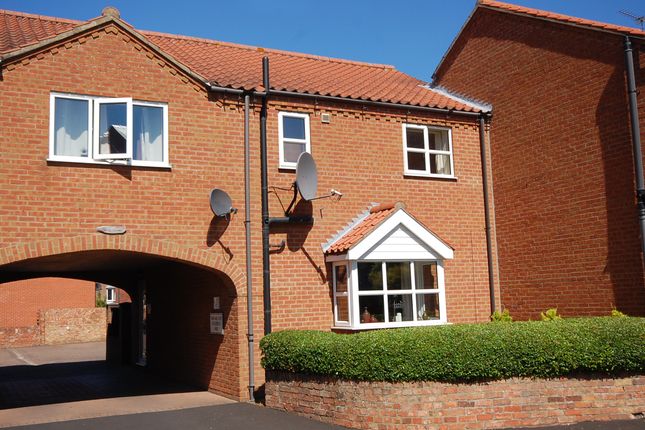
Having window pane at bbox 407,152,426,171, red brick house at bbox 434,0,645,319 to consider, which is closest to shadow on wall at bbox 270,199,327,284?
window pane at bbox 407,152,426,171

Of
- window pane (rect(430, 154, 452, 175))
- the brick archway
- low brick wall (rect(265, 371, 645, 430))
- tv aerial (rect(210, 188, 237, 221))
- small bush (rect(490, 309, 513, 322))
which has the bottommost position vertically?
low brick wall (rect(265, 371, 645, 430))

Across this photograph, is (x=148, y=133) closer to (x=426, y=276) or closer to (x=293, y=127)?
(x=293, y=127)

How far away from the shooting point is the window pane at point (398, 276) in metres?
14.2

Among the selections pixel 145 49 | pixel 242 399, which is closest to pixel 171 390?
pixel 242 399

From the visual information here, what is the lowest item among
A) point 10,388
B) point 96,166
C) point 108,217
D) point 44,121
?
point 10,388

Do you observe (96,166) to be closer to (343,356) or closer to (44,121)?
(44,121)

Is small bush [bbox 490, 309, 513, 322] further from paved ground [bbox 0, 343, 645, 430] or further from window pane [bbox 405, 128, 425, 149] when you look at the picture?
paved ground [bbox 0, 343, 645, 430]

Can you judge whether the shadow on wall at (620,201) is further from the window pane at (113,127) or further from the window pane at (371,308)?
the window pane at (113,127)

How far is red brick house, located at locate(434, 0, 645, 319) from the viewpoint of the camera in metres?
13.3

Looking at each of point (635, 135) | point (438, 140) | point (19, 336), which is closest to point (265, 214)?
point (438, 140)

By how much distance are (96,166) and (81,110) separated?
3.56 feet

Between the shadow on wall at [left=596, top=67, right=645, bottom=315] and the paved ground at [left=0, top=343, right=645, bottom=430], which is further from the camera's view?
the shadow on wall at [left=596, top=67, right=645, bottom=315]

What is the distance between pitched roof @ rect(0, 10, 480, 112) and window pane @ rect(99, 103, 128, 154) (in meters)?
1.59

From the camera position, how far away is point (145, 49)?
12.9 metres
